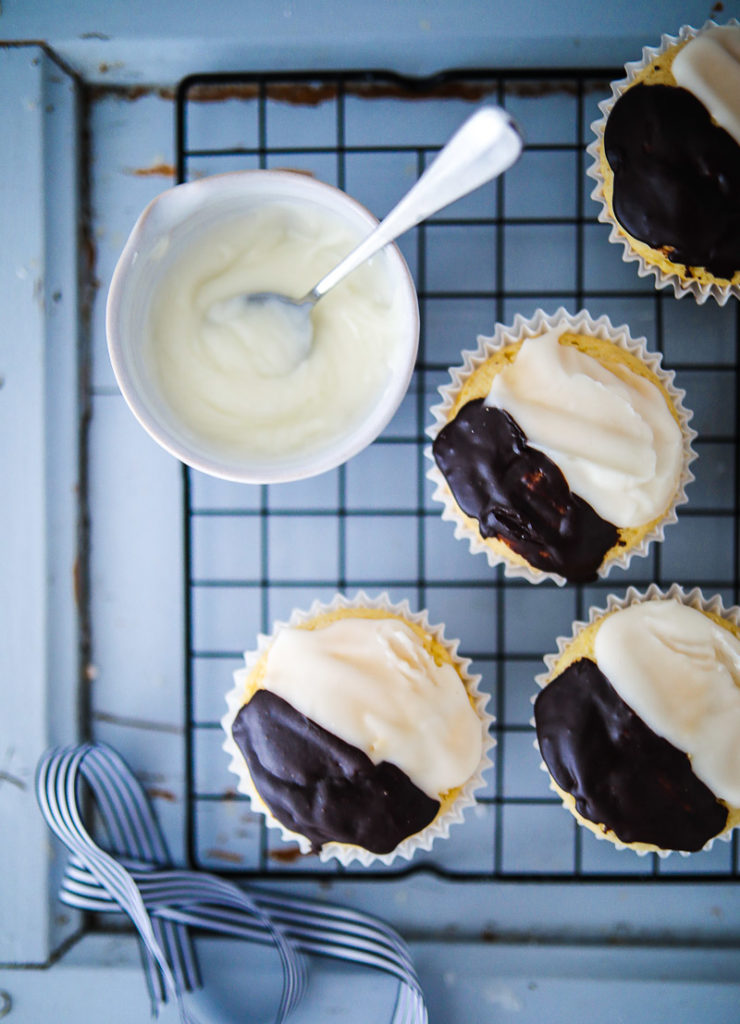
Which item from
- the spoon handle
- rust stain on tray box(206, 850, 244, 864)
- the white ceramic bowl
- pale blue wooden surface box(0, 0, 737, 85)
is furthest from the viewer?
rust stain on tray box(206, 850, 244, 864)

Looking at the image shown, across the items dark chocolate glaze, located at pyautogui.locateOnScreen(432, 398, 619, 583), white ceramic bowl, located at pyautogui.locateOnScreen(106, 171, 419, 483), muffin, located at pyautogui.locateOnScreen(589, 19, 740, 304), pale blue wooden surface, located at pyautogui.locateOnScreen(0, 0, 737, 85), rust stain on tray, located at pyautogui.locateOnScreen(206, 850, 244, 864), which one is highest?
pale blue wooden surface, located at pyautogui.locateOnScreen(0, 0, 737, 85)

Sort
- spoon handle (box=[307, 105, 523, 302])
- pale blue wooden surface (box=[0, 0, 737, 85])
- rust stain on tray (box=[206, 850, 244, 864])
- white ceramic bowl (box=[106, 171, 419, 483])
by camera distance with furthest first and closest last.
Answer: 1. rust stain on tray (box=[206, 850, 244, 864])
2. pale blue wooden surface (box=[0, 0, 737, 85])
3. white ceramic bowl (box=[106, 171, 419, 483])
4. spoon handle (box=[307, 105, 523, 302])

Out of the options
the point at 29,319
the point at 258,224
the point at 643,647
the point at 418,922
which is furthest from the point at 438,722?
the point at 29,319

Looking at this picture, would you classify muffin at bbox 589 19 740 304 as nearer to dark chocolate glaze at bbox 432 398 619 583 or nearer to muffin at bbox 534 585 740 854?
dark chocolate glaze at bbox 432 398 619 583

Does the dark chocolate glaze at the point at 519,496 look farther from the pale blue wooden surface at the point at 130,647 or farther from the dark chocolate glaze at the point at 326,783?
the dark chocolate glaze at the point at 326,783

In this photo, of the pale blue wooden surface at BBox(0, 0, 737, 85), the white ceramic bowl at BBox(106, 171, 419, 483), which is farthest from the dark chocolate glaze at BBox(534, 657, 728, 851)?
the pale blue wooden surface at BBox(0, 0, 737, 85)

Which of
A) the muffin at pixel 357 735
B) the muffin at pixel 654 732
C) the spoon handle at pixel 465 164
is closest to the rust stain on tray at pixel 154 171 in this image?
the spoon handle at pixel 465 164
